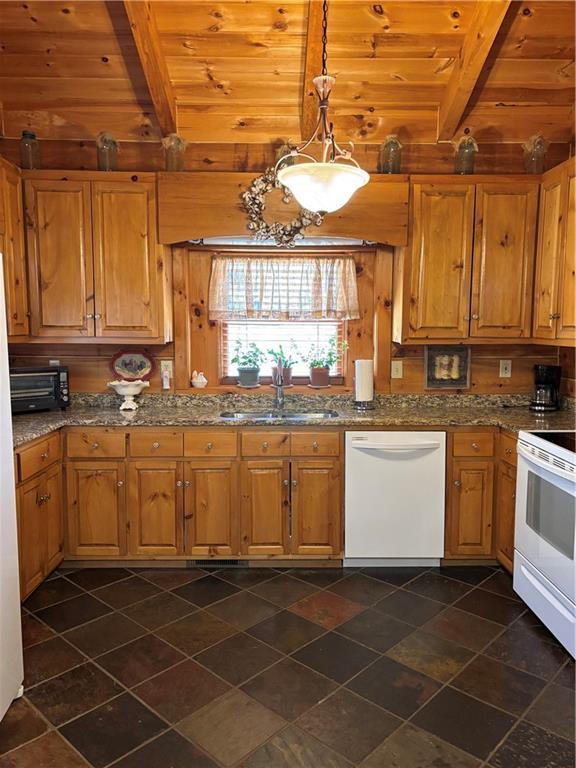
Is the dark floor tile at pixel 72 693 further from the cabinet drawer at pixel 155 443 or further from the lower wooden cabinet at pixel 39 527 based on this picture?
the cabinet drawer at pixel 155 443

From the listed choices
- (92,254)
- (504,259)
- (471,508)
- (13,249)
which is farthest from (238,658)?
(504,259)

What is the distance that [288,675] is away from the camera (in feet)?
7.73

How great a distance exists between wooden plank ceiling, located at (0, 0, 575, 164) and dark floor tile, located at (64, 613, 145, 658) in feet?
9.39

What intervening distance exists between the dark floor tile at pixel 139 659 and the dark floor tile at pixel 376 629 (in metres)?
0.81

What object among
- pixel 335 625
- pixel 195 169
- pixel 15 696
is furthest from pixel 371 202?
pixel 15 696

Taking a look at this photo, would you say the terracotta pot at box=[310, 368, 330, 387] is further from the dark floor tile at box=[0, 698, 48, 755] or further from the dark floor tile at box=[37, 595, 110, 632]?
the dark floor tile at box=[0, 698, 48, 755]

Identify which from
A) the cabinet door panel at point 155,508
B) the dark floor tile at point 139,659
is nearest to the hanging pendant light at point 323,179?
the cabinet door panel at point 155,508

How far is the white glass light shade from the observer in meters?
2.01

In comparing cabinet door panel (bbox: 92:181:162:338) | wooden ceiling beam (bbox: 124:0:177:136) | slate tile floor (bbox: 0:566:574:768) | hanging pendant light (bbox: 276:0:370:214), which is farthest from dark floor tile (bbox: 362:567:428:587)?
wooden ceiling beam (bbox: 124:0:177:136)

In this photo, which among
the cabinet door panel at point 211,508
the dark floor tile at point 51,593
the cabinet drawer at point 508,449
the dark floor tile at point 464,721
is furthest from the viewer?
the cabinet door panel at point 211,508

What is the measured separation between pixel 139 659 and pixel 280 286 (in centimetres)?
242

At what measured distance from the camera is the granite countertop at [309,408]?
128 inches

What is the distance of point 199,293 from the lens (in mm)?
3857

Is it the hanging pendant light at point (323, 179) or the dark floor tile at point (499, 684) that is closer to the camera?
the hanging pendant light at point (323, 179)
